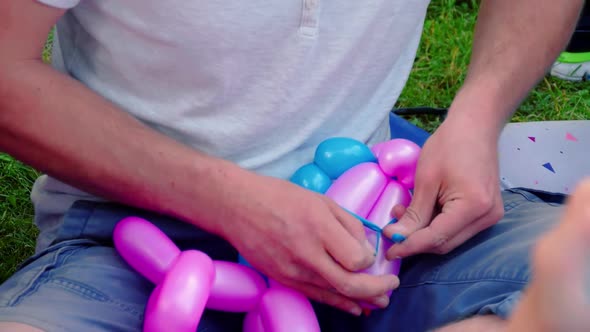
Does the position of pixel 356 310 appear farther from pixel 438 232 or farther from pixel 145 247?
pixel 145 247

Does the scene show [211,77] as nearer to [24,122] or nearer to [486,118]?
[24,122]

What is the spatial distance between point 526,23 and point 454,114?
179 mm

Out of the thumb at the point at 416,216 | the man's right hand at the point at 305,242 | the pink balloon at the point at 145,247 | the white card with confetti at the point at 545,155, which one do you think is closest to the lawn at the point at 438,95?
the white card with confetti at the point at 545,155

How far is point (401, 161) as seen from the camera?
80cm

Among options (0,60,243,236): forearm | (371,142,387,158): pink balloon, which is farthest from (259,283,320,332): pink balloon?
(371,142,387,158): pink balloon

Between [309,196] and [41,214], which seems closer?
[309,196]

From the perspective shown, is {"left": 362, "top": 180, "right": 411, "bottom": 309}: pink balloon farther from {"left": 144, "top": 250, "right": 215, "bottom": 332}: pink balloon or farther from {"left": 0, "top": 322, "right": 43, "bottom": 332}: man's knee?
{"left": 0, "top": 322, "right": 43, "bottom": 332}: man's knee

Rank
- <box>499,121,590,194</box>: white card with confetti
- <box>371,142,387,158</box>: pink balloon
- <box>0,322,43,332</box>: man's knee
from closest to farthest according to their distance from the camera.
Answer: <box>0,322,43,332</box>: man's knee → <box>371,142,387,158</box>: pink balloon → <box>499,121,590,194</box>: white card with confetti

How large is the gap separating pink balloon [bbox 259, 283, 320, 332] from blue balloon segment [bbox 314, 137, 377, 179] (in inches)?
6.4

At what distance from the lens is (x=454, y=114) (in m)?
0.82

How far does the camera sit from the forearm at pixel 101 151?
0.69m

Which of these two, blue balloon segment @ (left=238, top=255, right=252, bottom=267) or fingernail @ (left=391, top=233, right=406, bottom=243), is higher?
fingernail @ (left=391, top=233, right=406, bottom=243)

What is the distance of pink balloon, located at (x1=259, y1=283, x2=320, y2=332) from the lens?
2.23ft

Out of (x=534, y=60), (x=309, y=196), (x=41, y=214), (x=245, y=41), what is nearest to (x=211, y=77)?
(x=245, y=41)
